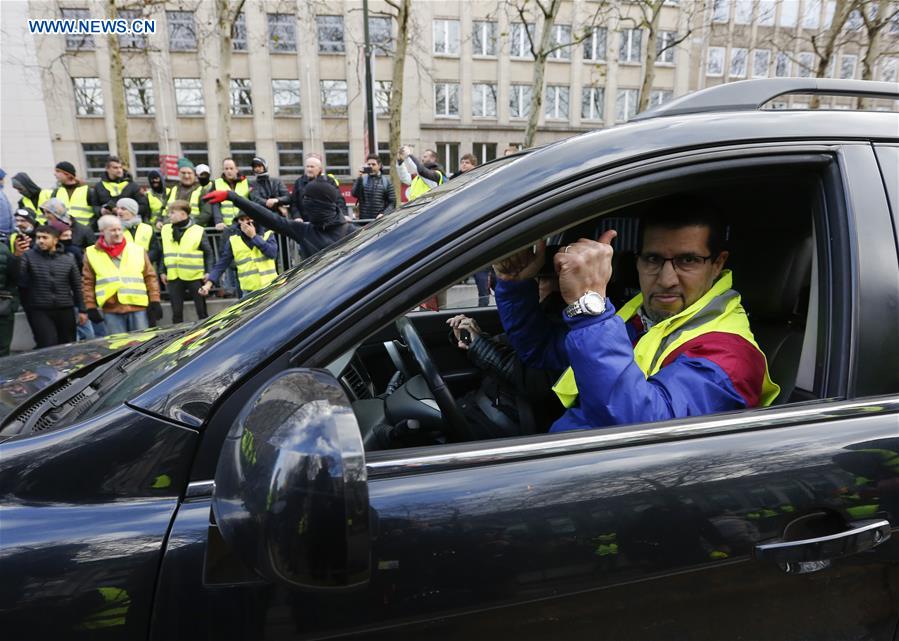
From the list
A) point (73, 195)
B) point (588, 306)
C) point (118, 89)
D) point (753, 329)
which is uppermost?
point (118, 89)

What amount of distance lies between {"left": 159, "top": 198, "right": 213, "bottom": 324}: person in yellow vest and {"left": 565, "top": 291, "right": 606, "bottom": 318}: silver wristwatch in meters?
6.79

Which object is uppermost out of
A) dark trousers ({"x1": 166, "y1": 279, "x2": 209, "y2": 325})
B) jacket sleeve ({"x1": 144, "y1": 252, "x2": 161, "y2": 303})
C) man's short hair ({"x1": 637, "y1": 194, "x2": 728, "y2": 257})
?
man's short hair ({"x1": 637, "y1": 194, "x2": 728, "y2": 257})

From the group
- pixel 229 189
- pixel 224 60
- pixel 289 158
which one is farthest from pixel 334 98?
pixel 229 189

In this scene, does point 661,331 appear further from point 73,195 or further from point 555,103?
point 555,103

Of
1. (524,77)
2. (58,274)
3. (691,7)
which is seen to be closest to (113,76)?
(58,274)

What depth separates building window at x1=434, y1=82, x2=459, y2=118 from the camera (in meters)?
31.2

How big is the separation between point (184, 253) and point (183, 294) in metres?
0.57

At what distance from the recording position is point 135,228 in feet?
24.5

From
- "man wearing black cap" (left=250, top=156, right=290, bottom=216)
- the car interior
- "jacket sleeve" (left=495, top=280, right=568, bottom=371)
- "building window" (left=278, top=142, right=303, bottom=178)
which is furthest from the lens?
"building window" (left=278, top=142, right=303, bottom=178)

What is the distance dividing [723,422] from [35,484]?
1346 mm

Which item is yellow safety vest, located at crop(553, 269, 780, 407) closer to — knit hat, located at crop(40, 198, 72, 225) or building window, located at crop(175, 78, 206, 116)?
knit hat, located at crop(40, 198, 72, 225)

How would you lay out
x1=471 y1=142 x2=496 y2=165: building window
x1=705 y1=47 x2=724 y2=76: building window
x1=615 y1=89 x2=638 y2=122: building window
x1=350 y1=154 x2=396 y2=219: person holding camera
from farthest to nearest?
1. x1=705 y1=47 x2=724 y2=76: building window
2. x1=615 y1=89 x2=638 y2=122: building window
3. x1=471 y1=142 x2=496 y2=165: building window
4. x1=350 y1=154 x2=396 y2=219: person holding camera

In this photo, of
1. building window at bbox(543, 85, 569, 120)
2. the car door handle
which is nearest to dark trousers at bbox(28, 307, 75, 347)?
the car door handle

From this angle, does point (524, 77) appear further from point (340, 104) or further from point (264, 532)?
point (264, 532)
